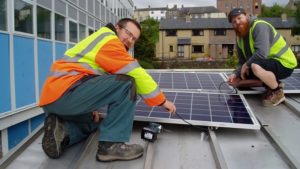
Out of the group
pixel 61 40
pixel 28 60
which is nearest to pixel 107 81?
pixel 28 60

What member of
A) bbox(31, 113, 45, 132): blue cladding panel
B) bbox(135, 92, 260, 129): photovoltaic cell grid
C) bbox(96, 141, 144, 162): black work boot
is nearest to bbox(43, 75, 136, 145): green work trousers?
bbox(96, 141, 144, 162): black work boot

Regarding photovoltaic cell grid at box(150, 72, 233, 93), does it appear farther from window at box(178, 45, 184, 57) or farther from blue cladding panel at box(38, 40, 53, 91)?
window at box(178, 45, 184, 57)

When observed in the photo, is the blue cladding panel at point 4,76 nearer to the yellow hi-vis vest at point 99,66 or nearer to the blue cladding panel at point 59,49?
the blue cladding panel at point 59,49

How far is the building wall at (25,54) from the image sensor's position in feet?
26.4

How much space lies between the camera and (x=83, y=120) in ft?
10.3

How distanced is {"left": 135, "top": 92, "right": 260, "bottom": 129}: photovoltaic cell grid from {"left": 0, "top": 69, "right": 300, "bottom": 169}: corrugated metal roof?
134mm

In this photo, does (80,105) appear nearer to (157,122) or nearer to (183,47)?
(157,122)

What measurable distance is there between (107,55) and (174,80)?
133 inches

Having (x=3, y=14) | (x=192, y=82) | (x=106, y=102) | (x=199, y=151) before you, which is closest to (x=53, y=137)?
(x=106, y=102)

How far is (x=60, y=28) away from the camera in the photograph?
12.3m

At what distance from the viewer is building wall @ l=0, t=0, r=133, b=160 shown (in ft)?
26.4

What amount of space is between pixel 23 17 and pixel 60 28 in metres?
3.29

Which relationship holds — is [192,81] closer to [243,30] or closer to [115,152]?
[243,30]

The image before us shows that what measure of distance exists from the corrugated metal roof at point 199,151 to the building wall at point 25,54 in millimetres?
3130
